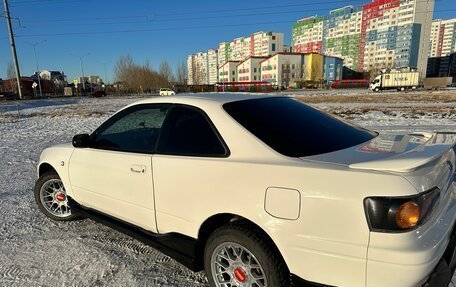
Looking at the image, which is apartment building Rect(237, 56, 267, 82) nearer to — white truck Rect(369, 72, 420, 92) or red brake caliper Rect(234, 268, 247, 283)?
white truck Rect(369, 72, 420, 92)

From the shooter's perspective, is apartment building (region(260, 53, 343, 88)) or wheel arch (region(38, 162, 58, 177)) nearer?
wheel arch (region(38, 162, 58, 177))

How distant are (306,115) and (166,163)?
4.31 feet

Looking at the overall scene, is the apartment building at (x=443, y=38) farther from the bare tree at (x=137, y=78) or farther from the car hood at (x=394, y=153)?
the car hood at (x=394, y=153)

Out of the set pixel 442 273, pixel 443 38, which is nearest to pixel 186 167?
pixel 442 273

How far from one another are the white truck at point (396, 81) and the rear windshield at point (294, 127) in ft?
191

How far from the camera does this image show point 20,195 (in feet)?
16.2

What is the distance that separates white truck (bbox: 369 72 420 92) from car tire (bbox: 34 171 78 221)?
5867 centimetres

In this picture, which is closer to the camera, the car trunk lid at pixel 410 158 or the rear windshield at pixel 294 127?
the car trunk lid at pixel 410 158

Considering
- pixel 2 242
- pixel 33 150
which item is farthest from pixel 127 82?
A: pixel 2 242

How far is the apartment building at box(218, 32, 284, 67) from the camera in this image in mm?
144000

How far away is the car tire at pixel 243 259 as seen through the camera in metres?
2.05

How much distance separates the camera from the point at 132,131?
3.58 metres

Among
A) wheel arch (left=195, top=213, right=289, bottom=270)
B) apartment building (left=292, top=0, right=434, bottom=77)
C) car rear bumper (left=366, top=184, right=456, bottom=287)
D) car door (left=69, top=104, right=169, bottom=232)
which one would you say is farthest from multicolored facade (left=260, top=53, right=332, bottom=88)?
car rear bumper (left=366, top=184, right=456, bottom=287)

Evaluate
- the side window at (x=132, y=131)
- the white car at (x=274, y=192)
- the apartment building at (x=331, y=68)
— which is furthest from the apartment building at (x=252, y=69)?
the white car at (x=274, y=192)
